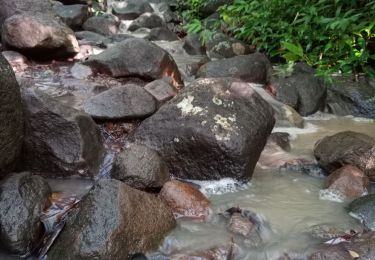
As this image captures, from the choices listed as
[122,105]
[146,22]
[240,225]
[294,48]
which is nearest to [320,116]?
[294,48]

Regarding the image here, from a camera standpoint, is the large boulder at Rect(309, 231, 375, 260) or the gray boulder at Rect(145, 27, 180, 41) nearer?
the large boulder at Rect(309, 231, 375, 260)

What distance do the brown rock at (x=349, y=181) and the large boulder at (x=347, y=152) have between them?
0.34 feet

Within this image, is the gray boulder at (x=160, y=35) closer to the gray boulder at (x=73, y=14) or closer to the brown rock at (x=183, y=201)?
the gray boulder at (x=73, y=14)

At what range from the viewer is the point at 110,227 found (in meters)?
2.90

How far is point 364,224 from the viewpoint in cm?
356

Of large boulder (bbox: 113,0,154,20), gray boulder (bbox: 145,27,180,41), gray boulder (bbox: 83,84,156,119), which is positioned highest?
gray boulder (bbox: 83,84,156,119)

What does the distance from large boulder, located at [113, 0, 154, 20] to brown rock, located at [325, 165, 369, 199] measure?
10.2 m

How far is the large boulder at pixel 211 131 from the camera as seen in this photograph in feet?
13.4

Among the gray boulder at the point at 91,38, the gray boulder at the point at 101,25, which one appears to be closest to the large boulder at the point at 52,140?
the gray boulder at the point at 91,38

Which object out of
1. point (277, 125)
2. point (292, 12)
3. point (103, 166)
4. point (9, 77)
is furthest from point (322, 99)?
point (9, 77)

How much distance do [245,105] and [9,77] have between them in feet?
7.36

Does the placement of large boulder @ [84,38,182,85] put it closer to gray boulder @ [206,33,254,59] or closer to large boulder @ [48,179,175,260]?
gray boulder @ [206,33,254,59]

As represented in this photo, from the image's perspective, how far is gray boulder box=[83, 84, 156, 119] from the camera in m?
4.63

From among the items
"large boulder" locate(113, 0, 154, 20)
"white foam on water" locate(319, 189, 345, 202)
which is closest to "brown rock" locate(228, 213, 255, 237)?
"white foam on water" locate(319, 189, 345, 202)
